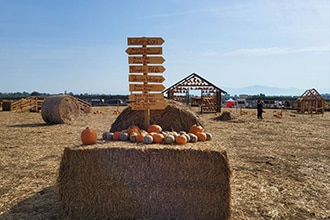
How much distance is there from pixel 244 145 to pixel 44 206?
24.7ft

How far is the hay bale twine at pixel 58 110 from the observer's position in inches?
683

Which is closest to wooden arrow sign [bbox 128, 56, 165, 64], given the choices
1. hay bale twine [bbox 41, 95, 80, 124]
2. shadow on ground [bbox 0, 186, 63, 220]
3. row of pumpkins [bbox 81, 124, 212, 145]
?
row of pumpkins [bbox 81, 124, 212, 145]

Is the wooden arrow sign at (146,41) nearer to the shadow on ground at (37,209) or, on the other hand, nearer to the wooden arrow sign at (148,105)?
the wooden arrow sign at (148,105)

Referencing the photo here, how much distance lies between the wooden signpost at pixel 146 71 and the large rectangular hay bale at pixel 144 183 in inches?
59.4

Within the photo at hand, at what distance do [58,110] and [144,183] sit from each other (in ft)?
46.0

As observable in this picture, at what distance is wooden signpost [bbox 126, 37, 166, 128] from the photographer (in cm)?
584

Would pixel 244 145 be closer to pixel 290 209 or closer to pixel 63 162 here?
pixel 290 209

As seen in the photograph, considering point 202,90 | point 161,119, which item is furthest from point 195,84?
point 161,119

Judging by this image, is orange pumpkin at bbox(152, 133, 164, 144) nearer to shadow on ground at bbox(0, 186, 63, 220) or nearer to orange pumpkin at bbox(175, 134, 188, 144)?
orange pumpkin at bbox(175, 134, 188, 144)

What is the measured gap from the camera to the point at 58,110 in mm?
17469

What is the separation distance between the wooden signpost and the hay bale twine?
12623 millimetres

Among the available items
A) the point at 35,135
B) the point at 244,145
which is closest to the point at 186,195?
the point at 244,145

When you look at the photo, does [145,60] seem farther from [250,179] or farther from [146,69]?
[250,179]

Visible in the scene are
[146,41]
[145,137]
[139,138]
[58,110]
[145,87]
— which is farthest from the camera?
[58,110]
